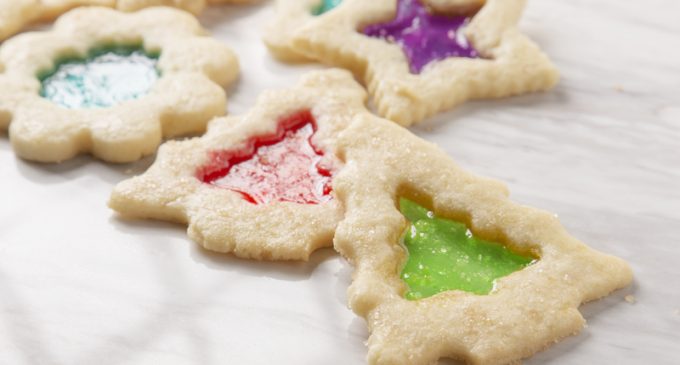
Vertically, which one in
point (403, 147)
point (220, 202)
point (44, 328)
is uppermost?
point (403, 147)

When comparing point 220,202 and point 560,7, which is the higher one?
point 560,7

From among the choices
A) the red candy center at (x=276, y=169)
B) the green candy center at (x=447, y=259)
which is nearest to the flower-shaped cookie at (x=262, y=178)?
the red candy center at (x=276, y=169)

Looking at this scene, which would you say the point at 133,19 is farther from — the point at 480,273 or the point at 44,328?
the point at 480,273

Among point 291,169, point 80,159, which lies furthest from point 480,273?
point 80,159

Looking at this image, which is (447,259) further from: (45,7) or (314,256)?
(45,7)

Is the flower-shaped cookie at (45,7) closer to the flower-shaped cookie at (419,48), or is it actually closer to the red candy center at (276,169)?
the flower-shaped cookie at (419,48)

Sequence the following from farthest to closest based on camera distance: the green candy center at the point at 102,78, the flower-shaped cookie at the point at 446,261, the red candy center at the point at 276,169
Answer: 1. the green candy center at the point at 102,78
2. the red candy center at the point at 276,169
3. the flower-shaped cookie at the point at 446,261
